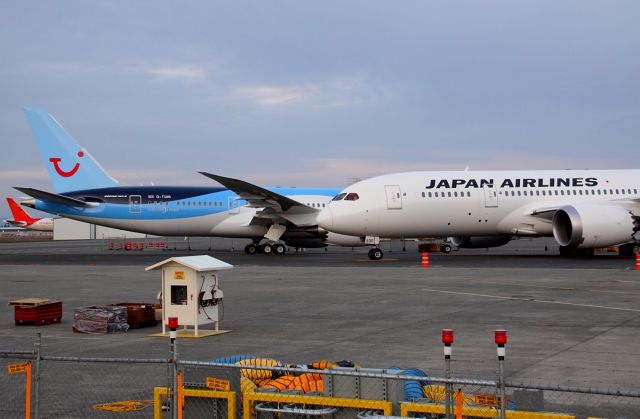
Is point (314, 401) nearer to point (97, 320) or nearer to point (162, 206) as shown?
point (97, 320)

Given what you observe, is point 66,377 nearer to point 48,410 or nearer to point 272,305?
point 48,410

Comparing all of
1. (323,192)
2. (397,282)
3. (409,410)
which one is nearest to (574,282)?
(397,282)

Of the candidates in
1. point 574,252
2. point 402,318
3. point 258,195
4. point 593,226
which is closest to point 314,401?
point 402,318

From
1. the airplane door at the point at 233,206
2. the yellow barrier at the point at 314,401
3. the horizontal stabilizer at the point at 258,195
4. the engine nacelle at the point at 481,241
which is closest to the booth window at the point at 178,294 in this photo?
the yellow barrier at the point at 314,401

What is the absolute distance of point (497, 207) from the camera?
36.9 metres

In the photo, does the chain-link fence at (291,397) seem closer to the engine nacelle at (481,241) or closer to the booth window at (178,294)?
the booth window at (178,294)

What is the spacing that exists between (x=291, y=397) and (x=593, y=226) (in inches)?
1137

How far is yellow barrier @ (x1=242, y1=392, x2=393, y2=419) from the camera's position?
25.8 ft

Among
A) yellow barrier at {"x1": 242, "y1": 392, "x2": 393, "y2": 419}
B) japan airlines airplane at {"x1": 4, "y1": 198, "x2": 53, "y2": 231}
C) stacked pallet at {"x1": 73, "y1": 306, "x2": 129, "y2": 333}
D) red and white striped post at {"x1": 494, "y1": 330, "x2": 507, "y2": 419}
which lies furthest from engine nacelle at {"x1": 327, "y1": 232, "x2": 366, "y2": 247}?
japan airlines airplane at {"x1": 4, "y1": 198, "x2": 53, "y2": 231}

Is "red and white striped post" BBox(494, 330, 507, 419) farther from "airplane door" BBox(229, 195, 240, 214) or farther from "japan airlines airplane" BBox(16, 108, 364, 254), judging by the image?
"airplane door" BBox(229, 195, 240, 214)

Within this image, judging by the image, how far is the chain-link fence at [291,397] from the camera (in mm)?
7516

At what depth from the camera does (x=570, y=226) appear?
35.4 meters

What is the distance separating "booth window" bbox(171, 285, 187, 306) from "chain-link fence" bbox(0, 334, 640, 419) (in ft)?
16.8

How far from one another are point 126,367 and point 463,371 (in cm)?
513
